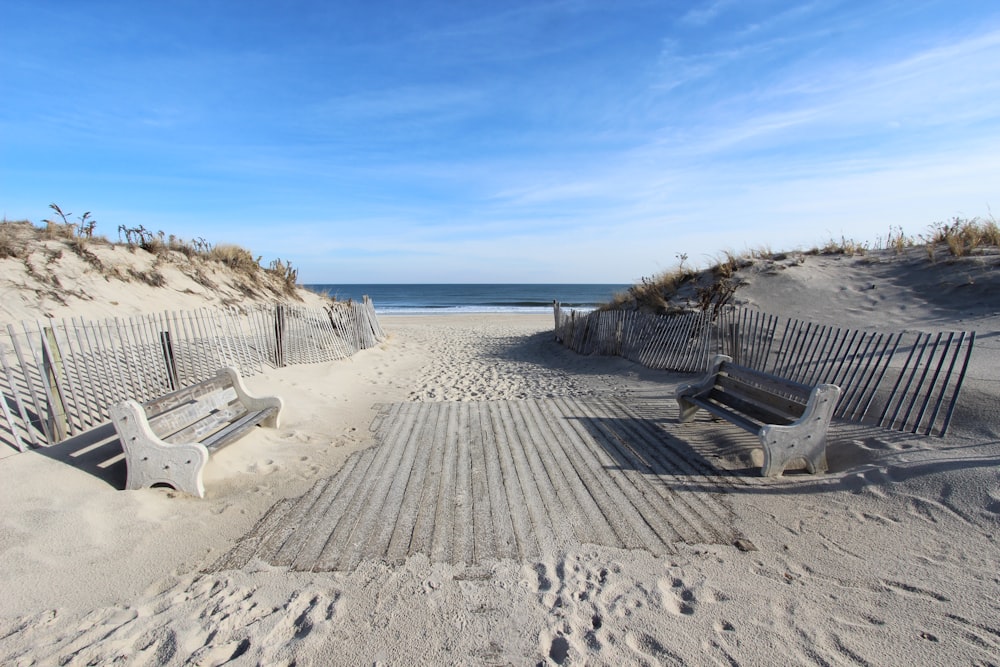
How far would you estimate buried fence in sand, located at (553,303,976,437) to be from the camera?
486 centimetres

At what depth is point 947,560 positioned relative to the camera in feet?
9.92

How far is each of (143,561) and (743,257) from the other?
51.7 ft

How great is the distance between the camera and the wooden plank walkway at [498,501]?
334 centimetres

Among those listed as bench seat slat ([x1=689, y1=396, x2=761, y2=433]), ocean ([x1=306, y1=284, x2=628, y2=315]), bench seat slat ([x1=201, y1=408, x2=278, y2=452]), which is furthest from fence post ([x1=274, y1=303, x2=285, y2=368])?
ocean ([x1=306, y1=284, x2=628, y2=315])

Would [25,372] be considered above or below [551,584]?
above

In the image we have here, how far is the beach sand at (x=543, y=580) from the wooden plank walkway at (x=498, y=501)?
110 mm

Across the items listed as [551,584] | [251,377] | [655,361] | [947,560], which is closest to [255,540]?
[551,584]

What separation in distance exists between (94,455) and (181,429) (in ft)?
2.29

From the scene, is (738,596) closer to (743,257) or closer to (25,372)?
(25,372)

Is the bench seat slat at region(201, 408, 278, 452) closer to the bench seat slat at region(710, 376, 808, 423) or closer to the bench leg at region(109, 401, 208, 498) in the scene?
the bench leg at region(109, 401, 208, 498)

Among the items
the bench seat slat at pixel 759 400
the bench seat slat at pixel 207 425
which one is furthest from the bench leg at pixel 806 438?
the bench seat slat at pixel 207 425

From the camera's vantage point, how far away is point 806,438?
4367mm

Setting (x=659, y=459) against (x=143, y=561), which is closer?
(x=143, y=561)

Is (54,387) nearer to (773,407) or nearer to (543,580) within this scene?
(543,580)
